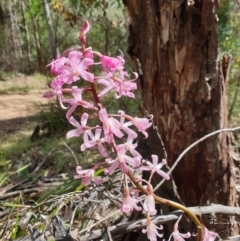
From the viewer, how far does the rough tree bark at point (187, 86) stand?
1.94 m

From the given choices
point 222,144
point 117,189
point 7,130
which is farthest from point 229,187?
point 7,130

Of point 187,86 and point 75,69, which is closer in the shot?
point 75,69

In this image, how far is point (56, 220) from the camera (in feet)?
4.09

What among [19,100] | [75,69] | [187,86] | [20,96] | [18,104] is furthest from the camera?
[20,96]

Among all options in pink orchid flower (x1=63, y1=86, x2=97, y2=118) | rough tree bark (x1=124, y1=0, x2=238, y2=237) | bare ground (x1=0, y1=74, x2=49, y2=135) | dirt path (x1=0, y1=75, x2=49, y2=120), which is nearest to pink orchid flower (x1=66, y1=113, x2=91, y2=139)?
pink orchid flower (x1=63, y1=86, x2=97, y2=118)

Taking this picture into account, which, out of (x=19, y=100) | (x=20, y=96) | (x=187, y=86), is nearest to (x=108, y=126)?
(x=187, y=86)

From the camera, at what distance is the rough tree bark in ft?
6.37

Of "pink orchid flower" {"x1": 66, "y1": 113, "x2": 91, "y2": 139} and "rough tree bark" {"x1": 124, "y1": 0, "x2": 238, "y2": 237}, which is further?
"rough tree bark" {"x1": 124, "y1": 0, "x2": 238, "y2": 237}

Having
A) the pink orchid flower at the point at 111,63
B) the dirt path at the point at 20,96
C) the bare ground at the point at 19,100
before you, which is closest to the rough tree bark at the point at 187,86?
the pink orchid flower at the point at 111,63

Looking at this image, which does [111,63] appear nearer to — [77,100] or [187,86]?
[77,100]

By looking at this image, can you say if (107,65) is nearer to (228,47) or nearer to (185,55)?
(185,55)

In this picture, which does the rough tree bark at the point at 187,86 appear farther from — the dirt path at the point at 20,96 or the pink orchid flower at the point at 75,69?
the dirt path at the point at 20,96

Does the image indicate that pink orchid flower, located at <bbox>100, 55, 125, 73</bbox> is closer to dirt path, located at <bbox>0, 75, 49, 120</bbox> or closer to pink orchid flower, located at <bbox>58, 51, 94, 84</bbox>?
pink orchid flower, located at <bbox>58, 51, 94, 84</bbox>

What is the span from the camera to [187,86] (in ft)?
6.48
